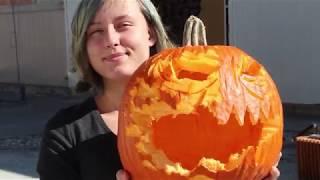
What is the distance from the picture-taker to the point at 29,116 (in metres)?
12.5

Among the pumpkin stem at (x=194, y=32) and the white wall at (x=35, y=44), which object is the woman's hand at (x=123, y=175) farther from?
the white wall at (x=35, y=44)

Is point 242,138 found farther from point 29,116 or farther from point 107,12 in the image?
point 29,116

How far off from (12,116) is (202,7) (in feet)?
14.7

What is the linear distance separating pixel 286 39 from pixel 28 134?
4.50 metres

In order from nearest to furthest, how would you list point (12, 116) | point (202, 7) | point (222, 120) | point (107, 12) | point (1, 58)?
1. point (222, 120)
2. point (107, 12)
3. point (202, 7)
4. point (12, 116)
5. point (1, 58)

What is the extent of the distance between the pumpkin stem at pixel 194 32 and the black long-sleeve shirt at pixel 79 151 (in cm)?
40

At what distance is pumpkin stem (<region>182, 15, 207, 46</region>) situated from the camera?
1769 millimetres

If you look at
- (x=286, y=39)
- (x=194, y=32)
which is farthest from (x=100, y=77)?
(x=286, y=39)

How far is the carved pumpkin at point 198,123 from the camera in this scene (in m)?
1.62

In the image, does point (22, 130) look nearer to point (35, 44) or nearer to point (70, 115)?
point (35, 44)

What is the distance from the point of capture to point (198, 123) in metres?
1.63

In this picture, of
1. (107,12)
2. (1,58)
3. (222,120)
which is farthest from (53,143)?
(1,58)

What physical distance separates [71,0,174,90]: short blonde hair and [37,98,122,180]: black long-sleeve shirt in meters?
0.15

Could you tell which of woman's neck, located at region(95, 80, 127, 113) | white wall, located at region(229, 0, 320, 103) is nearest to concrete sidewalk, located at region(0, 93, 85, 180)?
white wall, located at region(229, 0, 320, 103)
